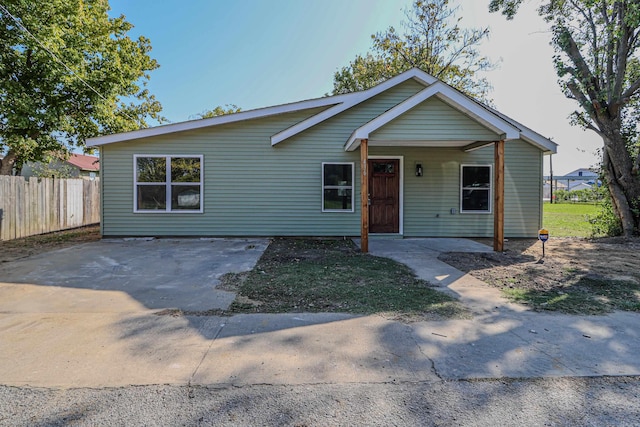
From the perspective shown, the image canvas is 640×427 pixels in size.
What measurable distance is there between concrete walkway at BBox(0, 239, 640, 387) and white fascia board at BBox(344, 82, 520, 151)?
431 cm

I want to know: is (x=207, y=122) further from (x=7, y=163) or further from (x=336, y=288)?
(x=7, y=163)

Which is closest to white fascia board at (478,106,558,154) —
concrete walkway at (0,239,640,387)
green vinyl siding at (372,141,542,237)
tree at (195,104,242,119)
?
green vinyl siding at (372,141,542,237)

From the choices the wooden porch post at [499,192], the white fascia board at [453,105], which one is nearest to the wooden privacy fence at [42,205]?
the white fascia board at [453,105]

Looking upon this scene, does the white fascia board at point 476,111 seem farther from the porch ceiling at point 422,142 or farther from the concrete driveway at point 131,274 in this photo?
the concrete driveway at point 131,274

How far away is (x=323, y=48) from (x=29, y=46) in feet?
39.1

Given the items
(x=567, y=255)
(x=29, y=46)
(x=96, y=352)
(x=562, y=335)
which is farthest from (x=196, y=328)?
(x=29, y=46)

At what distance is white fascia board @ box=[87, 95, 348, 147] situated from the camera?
8.98 meters

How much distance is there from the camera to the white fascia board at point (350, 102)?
9086 mm

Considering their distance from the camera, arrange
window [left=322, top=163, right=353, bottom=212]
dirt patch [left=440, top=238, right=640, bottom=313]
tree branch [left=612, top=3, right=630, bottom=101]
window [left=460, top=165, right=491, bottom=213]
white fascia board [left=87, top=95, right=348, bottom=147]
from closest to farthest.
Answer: dirt patch [left=440, top=238, right=640, bottom=313], white fascia board [left=87, top=95, right=348, bottom=147], tree branch [left=612, top=3, right=630, bottom=101], window [left=322, top=163, right=353, bottom=212], window [left=460, top=165, right=491, bottom=213]

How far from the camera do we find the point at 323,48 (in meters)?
17.1

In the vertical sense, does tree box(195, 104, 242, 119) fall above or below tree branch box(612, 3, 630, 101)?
above

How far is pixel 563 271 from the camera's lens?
230 inches

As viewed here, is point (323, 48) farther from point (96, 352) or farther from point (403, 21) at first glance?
point (96, 352)

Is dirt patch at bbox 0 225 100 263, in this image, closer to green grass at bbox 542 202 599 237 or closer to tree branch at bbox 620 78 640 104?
green grass at bbox 542 202 599 237
